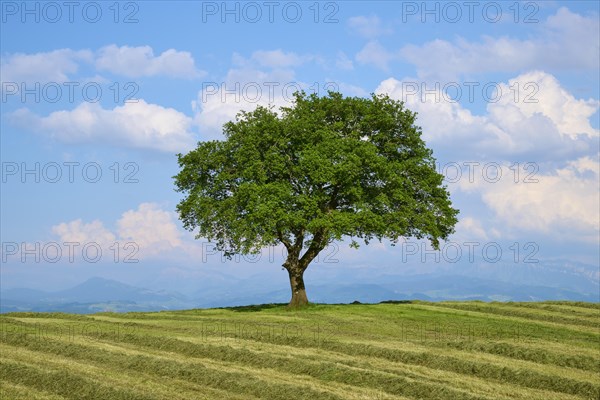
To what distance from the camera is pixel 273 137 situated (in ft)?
190

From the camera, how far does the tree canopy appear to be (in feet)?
181

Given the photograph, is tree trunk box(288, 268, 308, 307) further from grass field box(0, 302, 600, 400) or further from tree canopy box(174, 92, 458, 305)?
grass field box(0, 302, 600, 400)

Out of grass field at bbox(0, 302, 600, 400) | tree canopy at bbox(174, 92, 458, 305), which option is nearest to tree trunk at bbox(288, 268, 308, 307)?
tree canopy at bbox(174, 92, 458, 305)

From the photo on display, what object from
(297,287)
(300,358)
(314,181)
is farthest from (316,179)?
(300,358)

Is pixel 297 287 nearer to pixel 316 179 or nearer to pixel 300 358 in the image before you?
pixel 316 179

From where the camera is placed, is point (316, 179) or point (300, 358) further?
point (316, 179)

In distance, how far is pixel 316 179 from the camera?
180ft

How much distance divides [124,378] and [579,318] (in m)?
36.4

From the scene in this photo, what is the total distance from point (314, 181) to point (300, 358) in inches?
1067

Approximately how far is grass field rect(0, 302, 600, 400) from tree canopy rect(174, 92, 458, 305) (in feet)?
29.7

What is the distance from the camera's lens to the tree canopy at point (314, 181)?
181 ft

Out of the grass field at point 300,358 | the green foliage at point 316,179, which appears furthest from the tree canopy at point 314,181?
the grass field at point 300,358

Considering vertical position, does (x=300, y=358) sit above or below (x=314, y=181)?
below

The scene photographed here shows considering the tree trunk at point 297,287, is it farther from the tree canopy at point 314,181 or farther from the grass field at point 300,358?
the grass field at point 300,358
